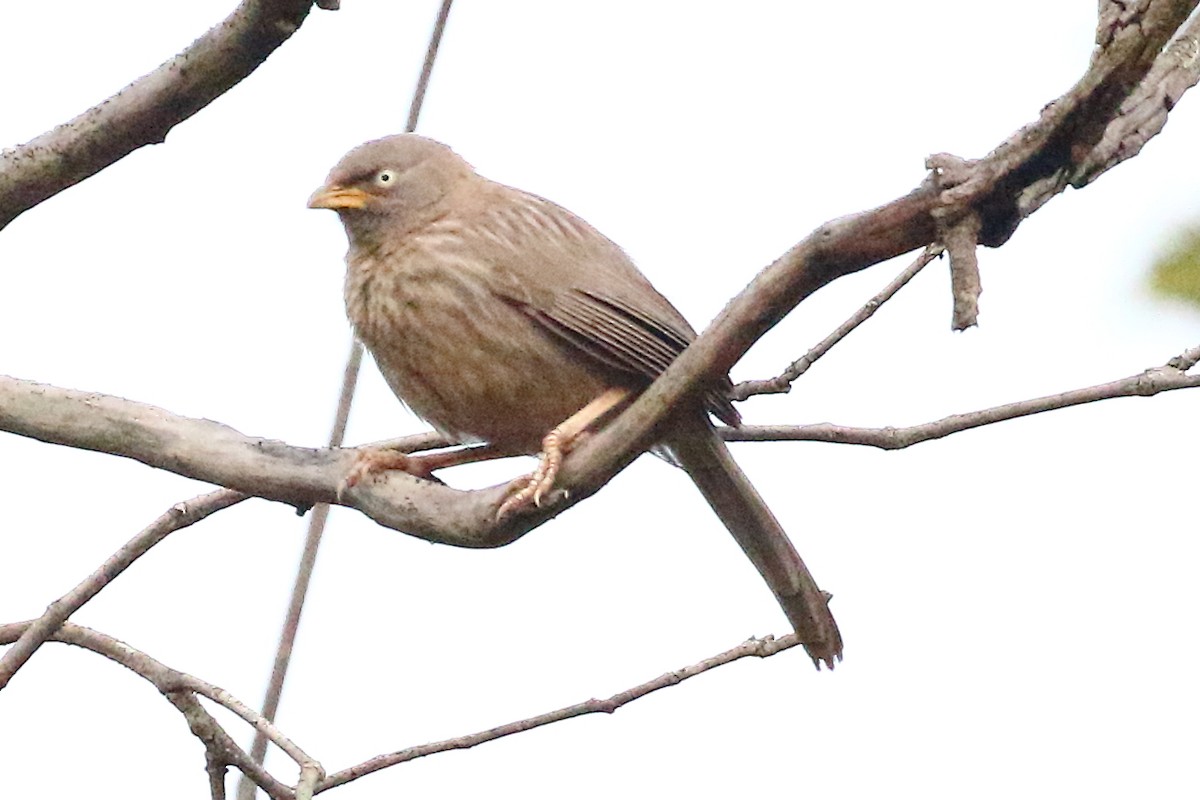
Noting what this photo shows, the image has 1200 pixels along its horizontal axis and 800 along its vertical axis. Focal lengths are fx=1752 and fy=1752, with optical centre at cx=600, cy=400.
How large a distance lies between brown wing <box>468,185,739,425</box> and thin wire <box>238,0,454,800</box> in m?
0.60

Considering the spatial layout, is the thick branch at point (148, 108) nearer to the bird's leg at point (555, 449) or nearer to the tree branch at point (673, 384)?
the tree branch at point (673, 384)

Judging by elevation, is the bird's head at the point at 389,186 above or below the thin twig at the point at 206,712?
above

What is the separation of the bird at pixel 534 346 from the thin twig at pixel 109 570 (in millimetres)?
504

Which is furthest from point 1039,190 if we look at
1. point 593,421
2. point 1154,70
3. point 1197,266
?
point 593,421

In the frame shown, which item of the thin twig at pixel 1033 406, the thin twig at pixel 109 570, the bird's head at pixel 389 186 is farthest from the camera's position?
the bird's head at pixel 389 186

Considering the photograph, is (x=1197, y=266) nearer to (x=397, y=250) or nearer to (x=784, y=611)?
(x=784, y=611)

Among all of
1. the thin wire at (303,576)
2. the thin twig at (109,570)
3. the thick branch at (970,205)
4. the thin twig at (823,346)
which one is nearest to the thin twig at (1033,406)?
the thin twig at (823,346)

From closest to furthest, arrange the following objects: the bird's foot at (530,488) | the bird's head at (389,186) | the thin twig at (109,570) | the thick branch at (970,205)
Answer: the thick branch at (970,205) → the bird's foot at (530,488) → the thin twig at (109,570) → the bird's head at (389,186)

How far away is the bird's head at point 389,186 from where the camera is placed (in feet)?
15.3

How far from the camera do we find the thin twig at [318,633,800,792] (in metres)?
3.54

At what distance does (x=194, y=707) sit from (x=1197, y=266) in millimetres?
2254

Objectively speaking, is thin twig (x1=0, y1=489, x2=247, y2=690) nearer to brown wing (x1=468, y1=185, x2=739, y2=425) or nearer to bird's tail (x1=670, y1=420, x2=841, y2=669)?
brown wing (x1=468, y1=185, x2=739, y2=425)

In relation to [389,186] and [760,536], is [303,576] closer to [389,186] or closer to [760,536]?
Answer: [760,536]

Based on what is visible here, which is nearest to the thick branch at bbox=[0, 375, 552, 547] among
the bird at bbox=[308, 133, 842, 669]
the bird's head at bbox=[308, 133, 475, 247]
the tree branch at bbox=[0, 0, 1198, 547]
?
the tree branch at bbox=[0, 0, 1198, 547]
